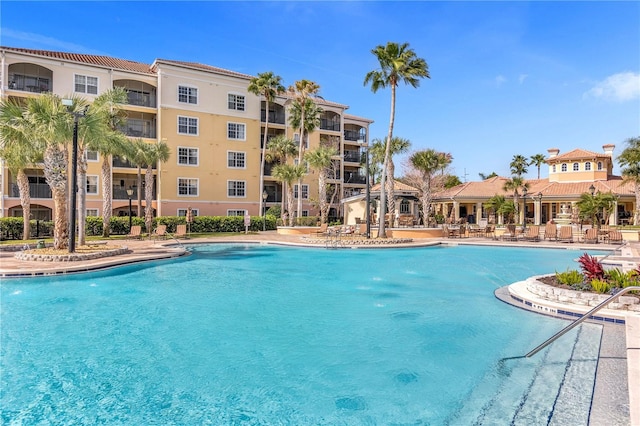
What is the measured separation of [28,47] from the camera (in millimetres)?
31422

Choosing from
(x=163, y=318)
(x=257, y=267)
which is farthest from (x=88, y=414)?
(x=257, y=267)

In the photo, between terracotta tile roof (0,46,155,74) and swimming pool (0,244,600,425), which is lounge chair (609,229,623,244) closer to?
swimming pool (0,244,600,425)

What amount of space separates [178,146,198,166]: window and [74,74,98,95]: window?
7.90 m

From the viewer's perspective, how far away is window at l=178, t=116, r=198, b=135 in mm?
34469

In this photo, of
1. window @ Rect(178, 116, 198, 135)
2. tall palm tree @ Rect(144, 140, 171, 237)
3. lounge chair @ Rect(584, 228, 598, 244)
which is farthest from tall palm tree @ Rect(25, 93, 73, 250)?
lounge chair @ Rect(584, 228, 598, 244)

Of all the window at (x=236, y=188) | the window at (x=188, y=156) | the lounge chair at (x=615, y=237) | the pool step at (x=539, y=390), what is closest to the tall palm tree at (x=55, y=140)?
the pool step at (x=539, y=390)

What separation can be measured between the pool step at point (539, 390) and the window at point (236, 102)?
35.4 meters

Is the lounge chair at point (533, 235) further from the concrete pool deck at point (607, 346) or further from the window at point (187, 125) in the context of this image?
the window at point (187, 125)

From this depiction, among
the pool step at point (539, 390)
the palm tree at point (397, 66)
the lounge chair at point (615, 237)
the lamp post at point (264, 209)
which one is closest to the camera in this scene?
the pool step at point (539, 390)

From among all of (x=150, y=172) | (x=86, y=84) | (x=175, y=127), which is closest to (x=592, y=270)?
(x=150, y=172)

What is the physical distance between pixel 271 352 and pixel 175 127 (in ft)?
104

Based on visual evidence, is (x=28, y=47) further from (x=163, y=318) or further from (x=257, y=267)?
(x=163, y=318)

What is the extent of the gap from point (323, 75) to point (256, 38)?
16.6 m

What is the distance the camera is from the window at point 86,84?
3120 cm
